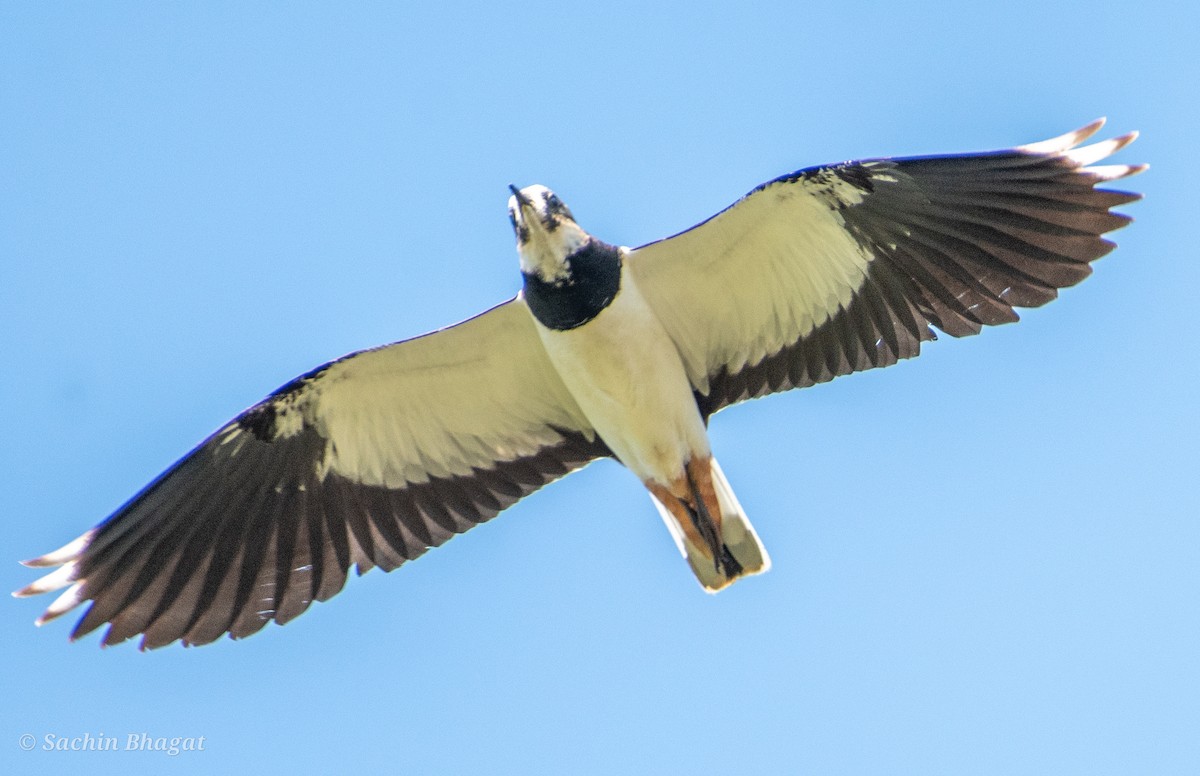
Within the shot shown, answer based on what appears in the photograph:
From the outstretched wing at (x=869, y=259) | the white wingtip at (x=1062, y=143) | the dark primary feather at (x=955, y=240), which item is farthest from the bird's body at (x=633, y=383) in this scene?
the white wingtip at (x=1062, y=143)

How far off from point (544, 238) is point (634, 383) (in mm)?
939

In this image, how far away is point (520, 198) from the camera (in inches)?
284

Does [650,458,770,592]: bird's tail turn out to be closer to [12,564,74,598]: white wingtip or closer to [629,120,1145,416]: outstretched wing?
[629,120,1145,416]: outstretched wing

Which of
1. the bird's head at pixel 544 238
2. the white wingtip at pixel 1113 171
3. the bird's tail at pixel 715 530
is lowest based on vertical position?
the bird's tail at pixel 715 530

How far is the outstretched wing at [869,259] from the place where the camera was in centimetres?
720

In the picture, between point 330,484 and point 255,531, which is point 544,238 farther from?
point 255,531

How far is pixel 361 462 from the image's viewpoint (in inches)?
325

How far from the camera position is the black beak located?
7191mm

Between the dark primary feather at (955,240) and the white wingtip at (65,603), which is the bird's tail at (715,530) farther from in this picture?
the white wingtip at (65,603)

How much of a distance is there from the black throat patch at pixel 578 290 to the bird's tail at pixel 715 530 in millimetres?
1080

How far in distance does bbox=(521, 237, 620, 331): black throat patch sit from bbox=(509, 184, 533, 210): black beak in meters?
0.35

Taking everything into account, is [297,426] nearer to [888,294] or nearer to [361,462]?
[361,462]

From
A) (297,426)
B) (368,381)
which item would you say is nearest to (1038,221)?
(368,381)

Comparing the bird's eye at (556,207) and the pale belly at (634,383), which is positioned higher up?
the bird's eye at (556,207)
